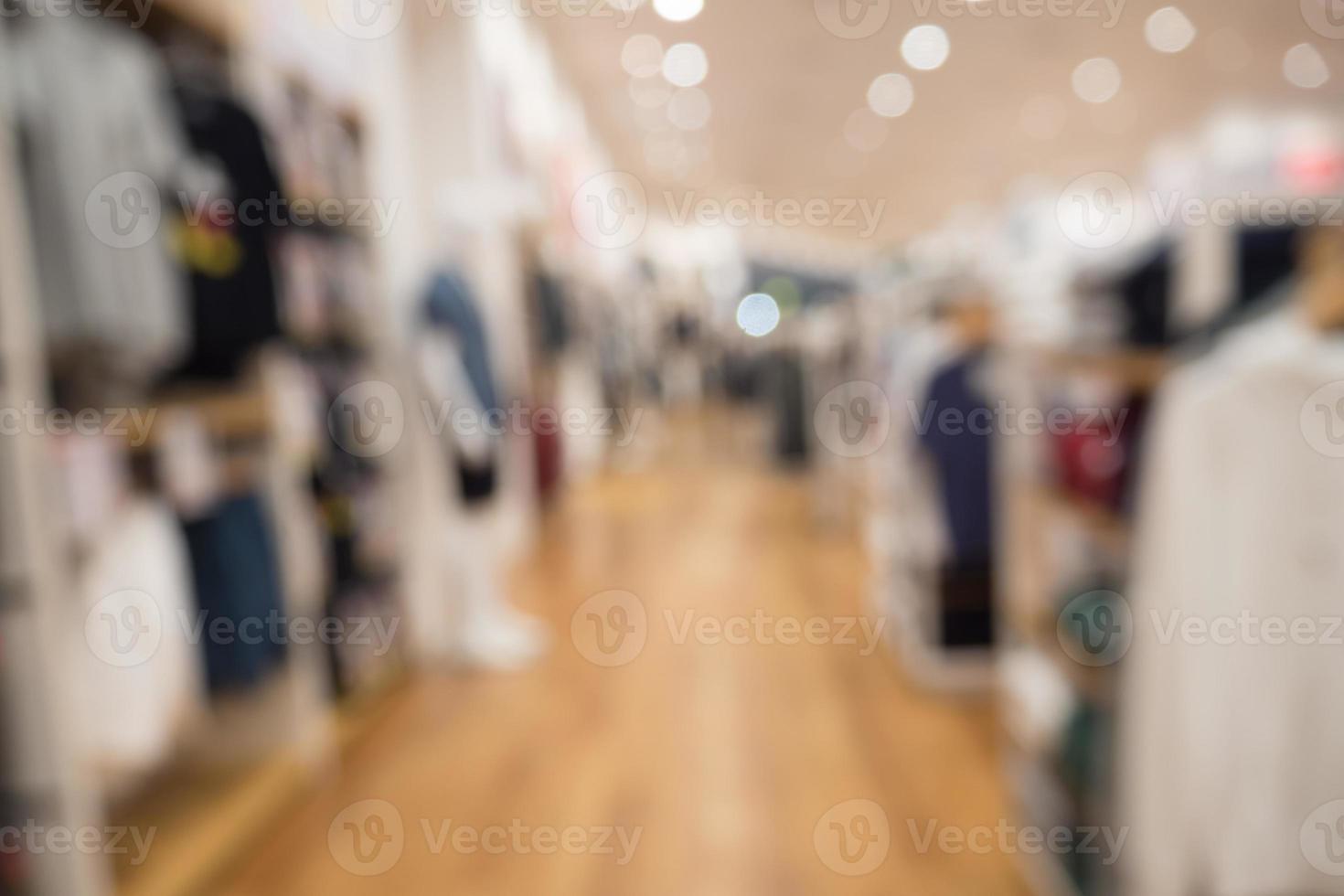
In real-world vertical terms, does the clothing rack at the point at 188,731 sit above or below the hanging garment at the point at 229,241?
below

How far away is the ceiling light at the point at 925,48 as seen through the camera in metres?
5.89

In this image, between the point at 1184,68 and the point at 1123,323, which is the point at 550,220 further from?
the point at 1184,68

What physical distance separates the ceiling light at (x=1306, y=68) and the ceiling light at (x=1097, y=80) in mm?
1370

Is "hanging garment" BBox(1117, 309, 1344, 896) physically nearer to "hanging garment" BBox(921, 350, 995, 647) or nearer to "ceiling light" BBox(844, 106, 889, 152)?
"hanging garment" BBox(921, 350, 995, 647)

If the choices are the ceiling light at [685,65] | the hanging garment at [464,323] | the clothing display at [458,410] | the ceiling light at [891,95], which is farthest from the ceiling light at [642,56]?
the clothing display at [458,410]

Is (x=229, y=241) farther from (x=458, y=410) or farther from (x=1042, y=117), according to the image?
(x=1042, y=117)

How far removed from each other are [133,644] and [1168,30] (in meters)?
7.45

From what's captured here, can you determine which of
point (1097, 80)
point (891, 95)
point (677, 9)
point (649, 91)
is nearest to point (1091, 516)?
point (677, 9)

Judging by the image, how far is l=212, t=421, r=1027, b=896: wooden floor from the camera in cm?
191

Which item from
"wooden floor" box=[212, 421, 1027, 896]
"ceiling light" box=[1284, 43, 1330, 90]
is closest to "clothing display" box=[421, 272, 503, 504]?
"wooden floor" box=[212, 421, 1027, 896]

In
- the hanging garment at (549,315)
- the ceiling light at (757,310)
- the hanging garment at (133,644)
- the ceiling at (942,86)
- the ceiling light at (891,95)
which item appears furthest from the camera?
the ceiling light at (757,310)

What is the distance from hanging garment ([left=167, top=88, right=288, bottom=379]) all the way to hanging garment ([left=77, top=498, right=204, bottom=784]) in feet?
1.42

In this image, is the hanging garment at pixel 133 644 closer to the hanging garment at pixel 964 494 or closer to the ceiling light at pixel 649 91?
the hanging garment at pixel 964 494

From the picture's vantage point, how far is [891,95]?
7730 mm
